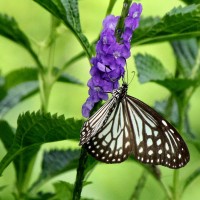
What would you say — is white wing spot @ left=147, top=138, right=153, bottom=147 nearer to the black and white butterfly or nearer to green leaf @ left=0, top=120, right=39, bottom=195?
Result: the black and white butterfly

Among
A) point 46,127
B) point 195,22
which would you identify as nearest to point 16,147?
point 46,127

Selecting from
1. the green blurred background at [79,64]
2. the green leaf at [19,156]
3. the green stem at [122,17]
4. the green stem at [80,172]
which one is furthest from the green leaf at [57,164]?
the green blurred background at [79,64]

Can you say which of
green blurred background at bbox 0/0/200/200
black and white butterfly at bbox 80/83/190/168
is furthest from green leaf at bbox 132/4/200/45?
green blurred background at bbox 0/0/200/200

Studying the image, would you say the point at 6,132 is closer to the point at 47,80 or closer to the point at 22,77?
the point at 47,80

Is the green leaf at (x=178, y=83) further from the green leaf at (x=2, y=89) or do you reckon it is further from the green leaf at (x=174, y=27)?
the green leaf at (x=2, y=89)

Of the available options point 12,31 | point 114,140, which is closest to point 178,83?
point 114,140
